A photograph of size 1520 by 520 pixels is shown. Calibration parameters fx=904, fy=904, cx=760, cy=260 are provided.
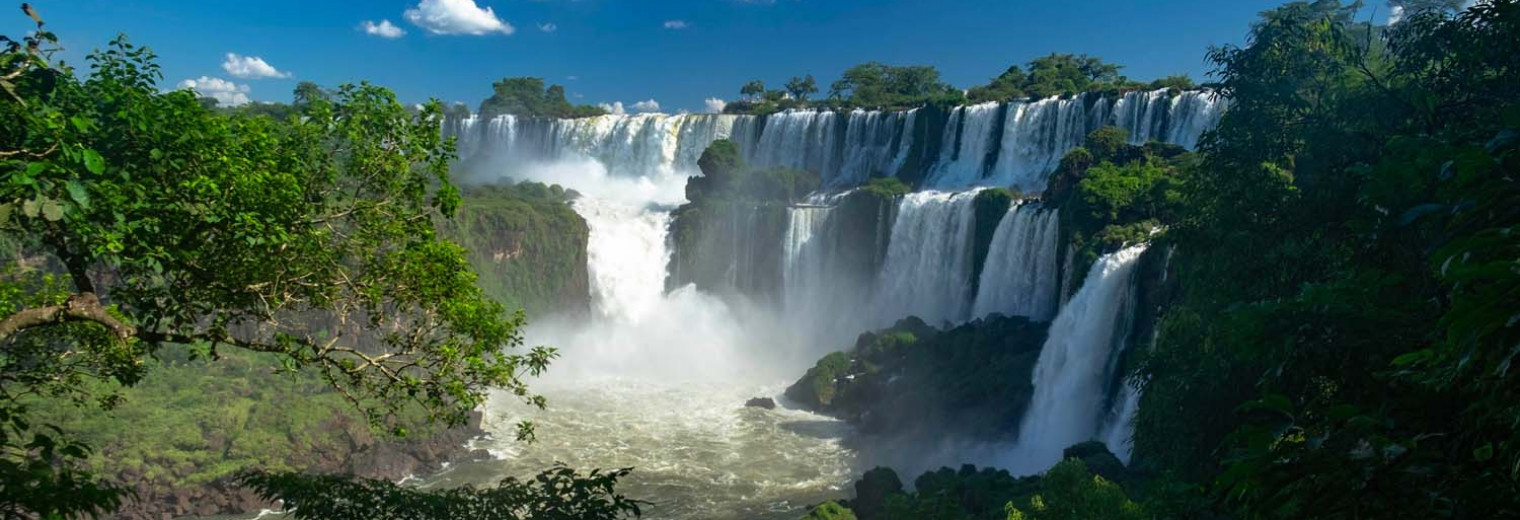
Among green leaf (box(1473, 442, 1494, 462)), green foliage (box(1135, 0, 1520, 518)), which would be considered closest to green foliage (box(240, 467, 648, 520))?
green foliage (box(1135, 0, 1520, 518))

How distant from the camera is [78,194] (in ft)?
18.0

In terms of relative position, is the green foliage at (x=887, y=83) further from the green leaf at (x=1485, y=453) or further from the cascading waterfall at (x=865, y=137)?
the green leaf at (x=1485, y=453)

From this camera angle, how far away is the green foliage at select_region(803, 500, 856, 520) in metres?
17.4

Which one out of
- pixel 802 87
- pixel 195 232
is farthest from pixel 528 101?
pixel 195 232

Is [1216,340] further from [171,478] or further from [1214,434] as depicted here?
[171,478]

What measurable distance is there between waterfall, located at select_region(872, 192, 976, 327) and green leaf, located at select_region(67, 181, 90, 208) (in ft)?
97.5

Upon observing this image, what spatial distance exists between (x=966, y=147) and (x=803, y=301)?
1172 centimetres

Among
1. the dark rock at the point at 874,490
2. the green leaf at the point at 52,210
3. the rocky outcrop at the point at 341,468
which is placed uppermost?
the green leaf at the point at 52,210

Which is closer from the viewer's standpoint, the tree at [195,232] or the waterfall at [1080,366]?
the tree at [195,232]

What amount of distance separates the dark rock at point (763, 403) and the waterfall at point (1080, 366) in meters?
9.45

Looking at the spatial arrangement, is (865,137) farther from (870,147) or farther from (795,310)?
(795,310)

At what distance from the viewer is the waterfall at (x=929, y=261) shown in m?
33.5

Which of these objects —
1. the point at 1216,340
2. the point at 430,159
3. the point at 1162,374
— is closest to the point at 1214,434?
the point at 1216,340

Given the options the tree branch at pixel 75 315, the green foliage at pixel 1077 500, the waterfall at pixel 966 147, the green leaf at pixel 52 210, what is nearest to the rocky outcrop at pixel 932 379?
the green foliage at pixel 1077 500
